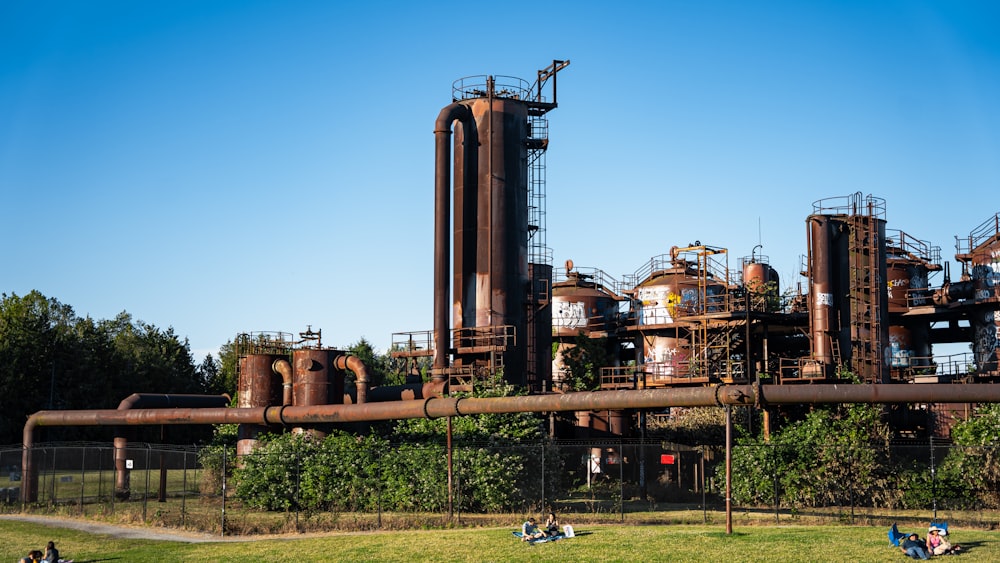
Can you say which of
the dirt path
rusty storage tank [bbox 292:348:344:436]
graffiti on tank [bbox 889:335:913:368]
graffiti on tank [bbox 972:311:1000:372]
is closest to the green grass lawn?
the dirt path

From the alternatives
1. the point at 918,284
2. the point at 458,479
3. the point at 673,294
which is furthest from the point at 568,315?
the point at 458,479

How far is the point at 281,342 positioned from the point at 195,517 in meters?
15.4

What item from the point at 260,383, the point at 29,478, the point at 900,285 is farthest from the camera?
the point at 900,285

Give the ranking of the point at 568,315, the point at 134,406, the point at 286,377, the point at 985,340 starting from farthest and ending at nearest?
the point at 568,315, the point at 985,340, the point at 134,406, the point at 286,377

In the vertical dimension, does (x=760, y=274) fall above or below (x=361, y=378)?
above

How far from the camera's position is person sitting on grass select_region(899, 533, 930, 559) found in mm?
21766

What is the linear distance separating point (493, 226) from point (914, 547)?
2546 centimetres

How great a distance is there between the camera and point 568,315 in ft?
178

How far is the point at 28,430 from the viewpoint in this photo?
143ft

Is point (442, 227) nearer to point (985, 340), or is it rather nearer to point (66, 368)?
point (985, 340)

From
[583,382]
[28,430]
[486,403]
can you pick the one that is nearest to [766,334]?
[583,382]

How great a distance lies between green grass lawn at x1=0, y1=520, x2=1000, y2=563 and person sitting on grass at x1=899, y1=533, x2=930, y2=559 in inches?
10.5

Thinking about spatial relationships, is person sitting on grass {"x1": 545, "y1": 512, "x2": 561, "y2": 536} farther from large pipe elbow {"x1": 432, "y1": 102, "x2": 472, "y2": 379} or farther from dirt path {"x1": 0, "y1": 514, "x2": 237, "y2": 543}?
large pipe elbow {"x1": 432, "y1": 102, "x2": 472, "y2": 379}

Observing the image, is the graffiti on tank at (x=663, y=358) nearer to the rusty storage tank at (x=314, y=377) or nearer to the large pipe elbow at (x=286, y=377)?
the rusty storage tank at (x=314, y=377)
